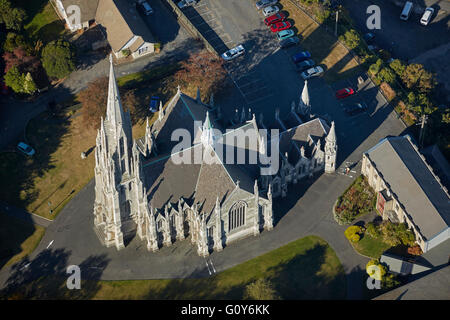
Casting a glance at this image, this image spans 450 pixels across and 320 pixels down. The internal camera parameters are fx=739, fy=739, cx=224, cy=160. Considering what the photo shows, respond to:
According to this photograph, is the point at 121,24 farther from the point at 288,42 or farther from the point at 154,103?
the point at 288,42

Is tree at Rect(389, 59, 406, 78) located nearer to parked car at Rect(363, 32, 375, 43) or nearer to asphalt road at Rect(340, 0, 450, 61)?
asphalt road at Rect(340, 0, 450, 61)

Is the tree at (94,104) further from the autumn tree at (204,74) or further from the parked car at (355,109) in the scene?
the parked car at (355,109)

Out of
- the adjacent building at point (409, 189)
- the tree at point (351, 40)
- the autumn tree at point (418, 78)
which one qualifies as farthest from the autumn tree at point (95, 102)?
the autumn tree at point (418, 78)

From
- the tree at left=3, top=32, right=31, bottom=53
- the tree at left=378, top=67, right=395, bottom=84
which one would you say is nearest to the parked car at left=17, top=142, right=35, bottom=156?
the tree at left=3, top=32, right=31, bottom=53

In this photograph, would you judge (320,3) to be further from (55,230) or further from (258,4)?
(55,230)

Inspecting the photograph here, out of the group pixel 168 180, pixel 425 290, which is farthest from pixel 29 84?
pixel 425 290

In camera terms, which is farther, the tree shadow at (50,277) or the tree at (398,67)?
the tree at (398,67)
